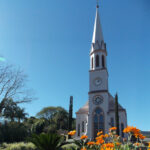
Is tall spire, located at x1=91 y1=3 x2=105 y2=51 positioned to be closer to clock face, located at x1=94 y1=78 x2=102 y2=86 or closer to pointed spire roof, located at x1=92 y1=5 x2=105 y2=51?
pointed spire roof, located at x1=92 y1=5 x2=105 y2=51

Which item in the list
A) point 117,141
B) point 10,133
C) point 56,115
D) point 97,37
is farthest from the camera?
point 56,115

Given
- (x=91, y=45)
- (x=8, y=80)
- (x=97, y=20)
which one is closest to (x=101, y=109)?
(x=91, y=45)

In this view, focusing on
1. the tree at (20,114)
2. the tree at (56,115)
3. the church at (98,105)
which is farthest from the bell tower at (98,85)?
the tree at (56,115)

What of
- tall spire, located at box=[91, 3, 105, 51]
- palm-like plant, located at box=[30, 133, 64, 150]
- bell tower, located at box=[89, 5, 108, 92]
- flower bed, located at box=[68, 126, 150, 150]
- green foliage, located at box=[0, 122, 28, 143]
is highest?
tall spire, located at box=[91, 3, 105, 51]

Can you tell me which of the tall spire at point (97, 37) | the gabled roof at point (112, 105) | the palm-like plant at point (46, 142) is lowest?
the palm-like plant at point (46, 142)

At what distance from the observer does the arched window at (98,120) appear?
30292 millimetres

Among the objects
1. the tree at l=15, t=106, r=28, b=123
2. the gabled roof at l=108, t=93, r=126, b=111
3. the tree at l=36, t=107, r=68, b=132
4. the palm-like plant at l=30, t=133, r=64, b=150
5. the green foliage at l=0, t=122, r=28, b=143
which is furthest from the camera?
the tree at l=36, t=107, r=68, b=132

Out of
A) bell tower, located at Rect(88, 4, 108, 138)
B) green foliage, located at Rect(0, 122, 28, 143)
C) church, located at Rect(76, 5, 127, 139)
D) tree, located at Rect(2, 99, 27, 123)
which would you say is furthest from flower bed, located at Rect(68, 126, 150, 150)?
tree, located at Rect(2, 99, 27, 123)

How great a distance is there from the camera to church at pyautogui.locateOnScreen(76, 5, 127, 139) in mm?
30250

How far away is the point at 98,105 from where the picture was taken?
105 feet

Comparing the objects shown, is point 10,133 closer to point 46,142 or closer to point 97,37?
point 46,142

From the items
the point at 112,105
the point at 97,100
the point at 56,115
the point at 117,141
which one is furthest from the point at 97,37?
the point at 117,141

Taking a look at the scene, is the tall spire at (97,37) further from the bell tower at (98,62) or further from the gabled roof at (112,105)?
the gabled roof at (112,105)

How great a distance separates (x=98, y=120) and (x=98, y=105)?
2.81m
